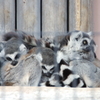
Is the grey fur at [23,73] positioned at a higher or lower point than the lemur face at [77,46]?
lower

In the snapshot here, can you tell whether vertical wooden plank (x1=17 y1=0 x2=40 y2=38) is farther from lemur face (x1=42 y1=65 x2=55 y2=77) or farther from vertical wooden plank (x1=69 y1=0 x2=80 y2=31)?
lemur face (x1=42 y1=65 x2=55 y2=77)

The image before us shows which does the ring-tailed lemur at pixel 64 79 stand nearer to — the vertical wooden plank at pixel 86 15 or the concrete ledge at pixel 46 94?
the concrete ledge at pixel 46 94

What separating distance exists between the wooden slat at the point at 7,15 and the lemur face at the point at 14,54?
23.2 inches

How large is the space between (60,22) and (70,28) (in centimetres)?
8

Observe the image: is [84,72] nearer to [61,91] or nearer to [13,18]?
[61,91]

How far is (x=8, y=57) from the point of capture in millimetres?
1458

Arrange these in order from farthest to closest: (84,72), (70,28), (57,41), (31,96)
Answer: (70,28) < (57,41) < (84,72) < (31,96)

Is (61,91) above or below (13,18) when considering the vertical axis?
below

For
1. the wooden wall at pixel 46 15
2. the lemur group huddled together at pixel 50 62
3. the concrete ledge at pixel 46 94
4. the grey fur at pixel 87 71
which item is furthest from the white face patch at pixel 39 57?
the wooden wall at pixel 46 15

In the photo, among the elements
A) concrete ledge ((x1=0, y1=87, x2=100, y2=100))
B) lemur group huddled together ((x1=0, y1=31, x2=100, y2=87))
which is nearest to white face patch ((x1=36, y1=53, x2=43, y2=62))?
lemur group huddled together ((x1=0, y1=31, x2=100, y2=87))

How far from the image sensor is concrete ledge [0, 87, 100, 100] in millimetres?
1192

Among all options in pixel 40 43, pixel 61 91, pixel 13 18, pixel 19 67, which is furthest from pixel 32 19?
pixel 61 91

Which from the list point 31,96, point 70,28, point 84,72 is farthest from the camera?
point 70,28

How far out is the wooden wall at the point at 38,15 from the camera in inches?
81.0
